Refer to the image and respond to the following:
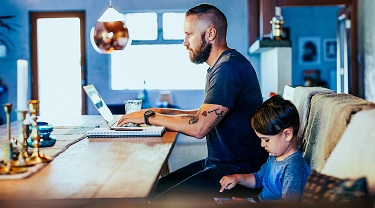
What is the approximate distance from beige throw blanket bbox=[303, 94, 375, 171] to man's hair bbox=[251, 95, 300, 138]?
139 mm

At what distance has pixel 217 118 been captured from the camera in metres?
2.42

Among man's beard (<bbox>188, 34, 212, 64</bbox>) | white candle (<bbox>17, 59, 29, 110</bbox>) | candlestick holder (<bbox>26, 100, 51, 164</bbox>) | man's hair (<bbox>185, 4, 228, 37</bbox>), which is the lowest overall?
candlestick holder (<bbox>26, 100, 51, 164</bbox>)

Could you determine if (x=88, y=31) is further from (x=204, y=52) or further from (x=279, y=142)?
(x=279, y=142)

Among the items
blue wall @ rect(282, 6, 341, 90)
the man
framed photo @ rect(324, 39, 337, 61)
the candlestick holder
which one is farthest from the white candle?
framed photo @ rect(324, 39, 337, 61)

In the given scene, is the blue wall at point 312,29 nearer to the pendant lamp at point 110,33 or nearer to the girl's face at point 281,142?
the pendant lamp at point 110,33

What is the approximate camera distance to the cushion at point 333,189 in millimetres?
1473

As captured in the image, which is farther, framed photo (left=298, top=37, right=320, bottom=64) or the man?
framed photo (left=298, top=37, right=320, bottom=64)

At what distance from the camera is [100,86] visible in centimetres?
826

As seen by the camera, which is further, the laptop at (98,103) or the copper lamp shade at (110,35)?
the copper lamp shade at (110,35)

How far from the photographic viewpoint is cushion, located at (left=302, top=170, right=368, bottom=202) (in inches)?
58.0

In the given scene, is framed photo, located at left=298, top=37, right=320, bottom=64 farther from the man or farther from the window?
the man

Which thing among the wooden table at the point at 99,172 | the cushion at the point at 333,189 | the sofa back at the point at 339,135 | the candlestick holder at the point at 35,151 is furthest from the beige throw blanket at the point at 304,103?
the candlestick holder at the point at 35,151

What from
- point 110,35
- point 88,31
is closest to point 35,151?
point 110,35

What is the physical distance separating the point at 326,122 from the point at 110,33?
2.18 metres
